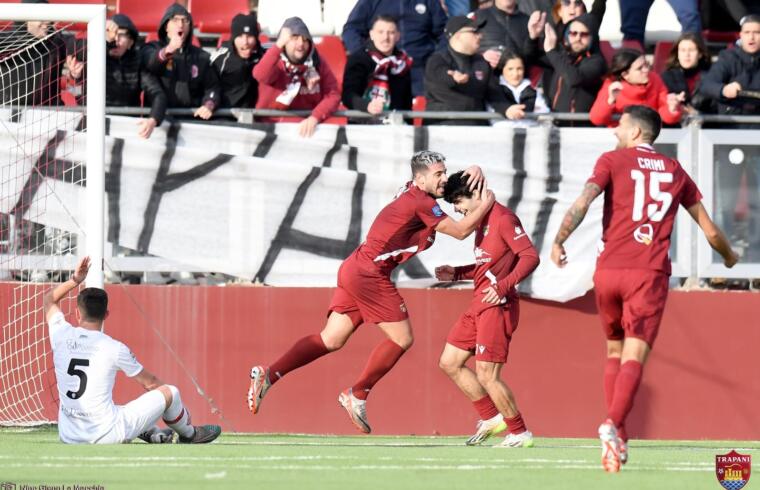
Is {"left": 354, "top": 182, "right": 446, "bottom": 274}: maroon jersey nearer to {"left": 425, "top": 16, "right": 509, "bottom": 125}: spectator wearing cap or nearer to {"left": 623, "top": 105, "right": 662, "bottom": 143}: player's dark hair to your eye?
{"left": 425, "top": 16, "right": 509, "bottom": 125}: spectator wearing cap

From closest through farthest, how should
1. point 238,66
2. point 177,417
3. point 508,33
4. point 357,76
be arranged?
point 177,417 → point 238,66 → point 357,76 → point 508,33

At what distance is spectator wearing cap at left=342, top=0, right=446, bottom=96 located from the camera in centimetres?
1298

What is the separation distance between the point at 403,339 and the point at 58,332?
2512 millimetres

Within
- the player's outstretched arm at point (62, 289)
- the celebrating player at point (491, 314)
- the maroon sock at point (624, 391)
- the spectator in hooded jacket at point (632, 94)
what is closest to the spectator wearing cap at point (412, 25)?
the spectator in hooded jacket at point (632, 94)

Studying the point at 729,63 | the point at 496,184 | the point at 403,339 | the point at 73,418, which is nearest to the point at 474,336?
the point at 403,339

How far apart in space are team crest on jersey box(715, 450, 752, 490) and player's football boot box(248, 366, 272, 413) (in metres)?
3.46

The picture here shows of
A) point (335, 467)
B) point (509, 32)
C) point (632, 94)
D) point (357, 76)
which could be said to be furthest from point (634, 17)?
point (335, 467)

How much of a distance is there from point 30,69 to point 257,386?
3.43m

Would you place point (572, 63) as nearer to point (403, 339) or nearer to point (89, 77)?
point (403, 339)

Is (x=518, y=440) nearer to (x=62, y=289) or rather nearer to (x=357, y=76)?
(x=62, y=289)

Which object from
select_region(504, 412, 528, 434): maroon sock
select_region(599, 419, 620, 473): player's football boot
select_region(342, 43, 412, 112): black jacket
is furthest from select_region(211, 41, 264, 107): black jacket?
select_region(599, 419, 620, 473): player's football boot

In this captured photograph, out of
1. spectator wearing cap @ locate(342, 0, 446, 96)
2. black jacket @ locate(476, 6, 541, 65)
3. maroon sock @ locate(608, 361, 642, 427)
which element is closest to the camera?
maroon sock @ locate(608, 361, 642, 427)

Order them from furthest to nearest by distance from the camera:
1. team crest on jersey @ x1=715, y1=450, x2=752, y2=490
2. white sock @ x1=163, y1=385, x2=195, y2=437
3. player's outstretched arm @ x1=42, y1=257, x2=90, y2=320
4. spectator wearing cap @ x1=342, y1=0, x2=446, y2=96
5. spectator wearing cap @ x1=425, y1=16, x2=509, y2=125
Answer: spectator wearing cap @ x1=342, y1=0, x2=446, y2=96 → spectator wearing cap @ x1=425, y1=16, x2=509, y2=125 → player's outstretched arm @ x1=42, y1=257, x2=90, y2=320 → white sock @ x1=163, y1=385, x2=195, y2=437 → team crest on jersey @ x1=715, y1=450, x2=752, y2=490

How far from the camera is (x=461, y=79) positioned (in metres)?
11.6
